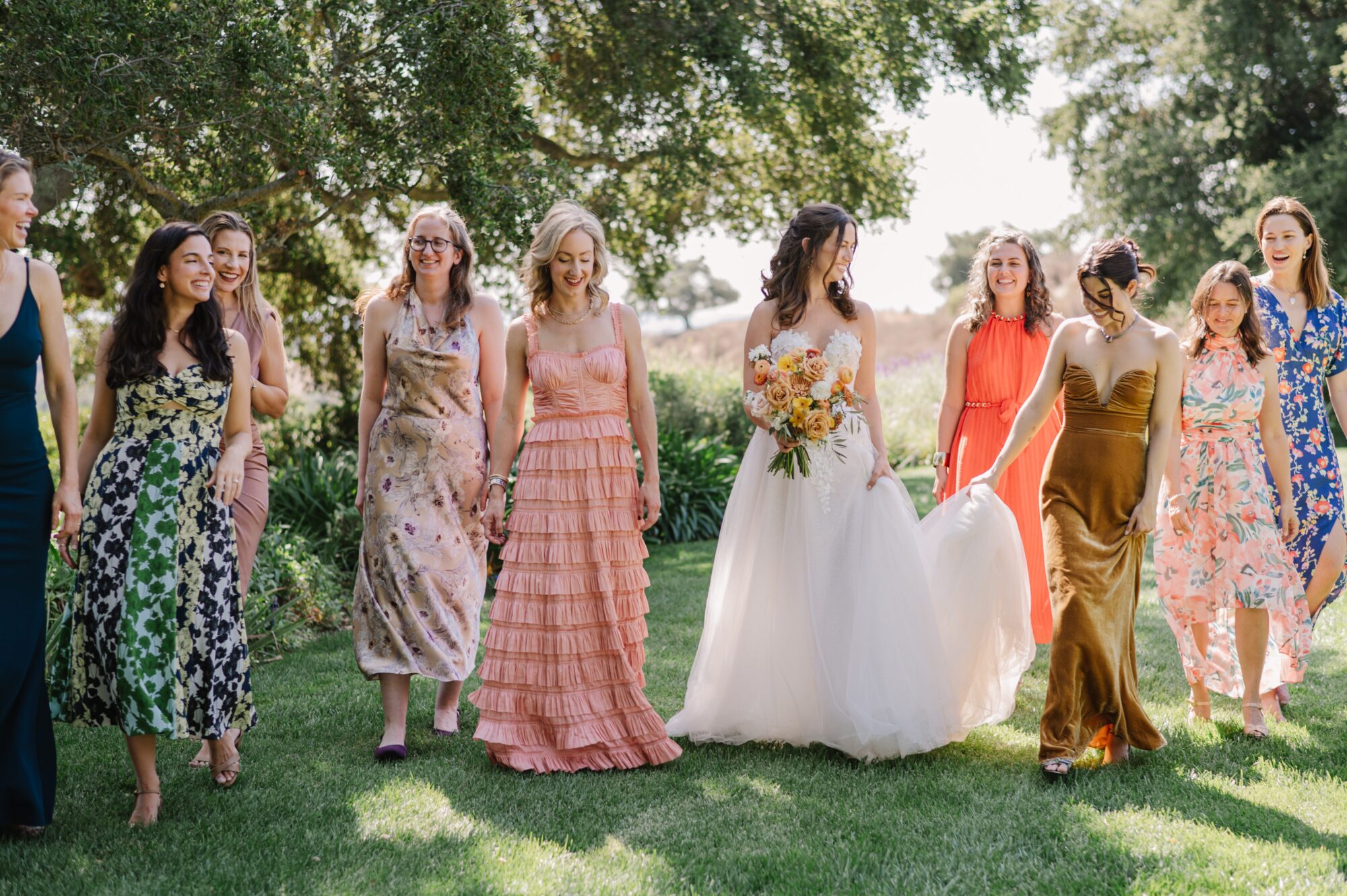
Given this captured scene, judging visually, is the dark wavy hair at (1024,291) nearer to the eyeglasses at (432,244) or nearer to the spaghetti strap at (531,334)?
the spaghetti strap at (531,334)

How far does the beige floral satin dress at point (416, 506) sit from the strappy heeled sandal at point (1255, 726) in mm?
3424

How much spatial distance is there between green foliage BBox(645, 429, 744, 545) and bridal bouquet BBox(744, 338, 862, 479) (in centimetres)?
687

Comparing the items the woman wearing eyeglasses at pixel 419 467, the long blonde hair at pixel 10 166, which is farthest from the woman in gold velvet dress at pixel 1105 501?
the long blonde hair at pixel 10 166

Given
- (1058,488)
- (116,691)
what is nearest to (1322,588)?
(1058,488)

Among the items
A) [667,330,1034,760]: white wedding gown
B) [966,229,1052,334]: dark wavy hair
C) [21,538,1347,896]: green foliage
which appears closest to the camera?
[21,538,1347,896]: green foliage

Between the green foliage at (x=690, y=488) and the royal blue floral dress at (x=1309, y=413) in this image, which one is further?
the green foliage at (x=690, y=488)

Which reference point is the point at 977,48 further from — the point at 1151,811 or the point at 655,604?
the point at 1151,811

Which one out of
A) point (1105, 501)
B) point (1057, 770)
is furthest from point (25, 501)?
point (1105, 501)

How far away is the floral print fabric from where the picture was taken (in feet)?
16.1

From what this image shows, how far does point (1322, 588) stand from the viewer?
211 inches

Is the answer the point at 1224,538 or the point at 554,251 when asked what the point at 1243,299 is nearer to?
the point at 1224,538

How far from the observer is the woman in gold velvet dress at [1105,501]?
4.25 metres

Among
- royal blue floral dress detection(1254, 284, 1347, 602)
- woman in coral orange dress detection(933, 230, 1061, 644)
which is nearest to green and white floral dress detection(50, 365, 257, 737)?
woman in coral orange dress detection(933, 230, 1061, 644)

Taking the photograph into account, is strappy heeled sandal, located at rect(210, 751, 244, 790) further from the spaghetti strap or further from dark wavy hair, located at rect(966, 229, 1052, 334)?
dark wavy hair, located at rect(966, 229, 1052, 334)
